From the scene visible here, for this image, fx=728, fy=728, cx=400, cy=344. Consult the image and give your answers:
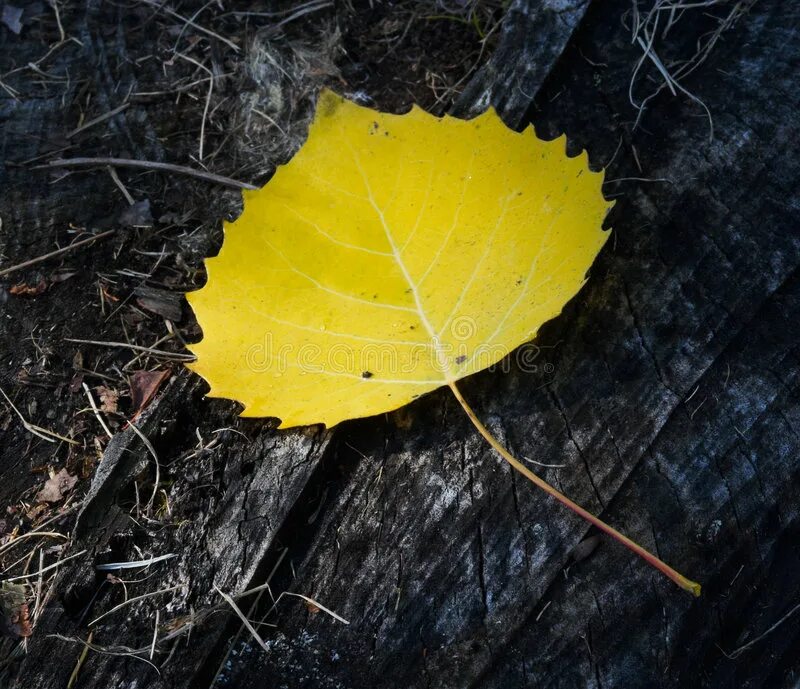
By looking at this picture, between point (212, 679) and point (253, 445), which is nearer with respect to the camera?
point (212, 679)

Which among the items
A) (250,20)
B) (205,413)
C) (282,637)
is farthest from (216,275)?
(250,20)

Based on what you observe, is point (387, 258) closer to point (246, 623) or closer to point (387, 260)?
point (387, 260)

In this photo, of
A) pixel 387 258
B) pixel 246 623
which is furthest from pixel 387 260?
pixel 246 623

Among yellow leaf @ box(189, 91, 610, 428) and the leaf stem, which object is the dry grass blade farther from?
the leaf stem

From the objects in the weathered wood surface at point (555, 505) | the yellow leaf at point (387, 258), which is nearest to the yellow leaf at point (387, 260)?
the yellow leaf at point (387, 258)

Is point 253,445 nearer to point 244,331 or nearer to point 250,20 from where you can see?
point 244,331

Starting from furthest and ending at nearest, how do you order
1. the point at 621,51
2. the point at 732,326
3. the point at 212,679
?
the point at 621,51 → the point at 732,326 → the point at 212,679

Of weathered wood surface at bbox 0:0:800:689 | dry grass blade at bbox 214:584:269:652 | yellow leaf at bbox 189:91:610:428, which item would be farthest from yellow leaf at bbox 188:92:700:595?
dry grass blade at bbox 214:584:269:652
